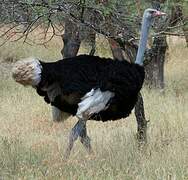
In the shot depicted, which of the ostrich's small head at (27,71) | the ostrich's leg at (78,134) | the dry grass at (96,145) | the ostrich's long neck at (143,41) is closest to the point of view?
the dry grass at (96,145)

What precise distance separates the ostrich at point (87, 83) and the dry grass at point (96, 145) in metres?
0.41

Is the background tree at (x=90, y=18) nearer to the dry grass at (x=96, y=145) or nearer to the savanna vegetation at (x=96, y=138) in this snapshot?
the savanna vegetation at (x=96, y=138)

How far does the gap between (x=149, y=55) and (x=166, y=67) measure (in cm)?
1075

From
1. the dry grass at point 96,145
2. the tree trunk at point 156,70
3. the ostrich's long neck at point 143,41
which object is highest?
the ostrich's long neck at point 143,41

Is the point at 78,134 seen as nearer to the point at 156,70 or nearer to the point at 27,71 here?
the point at 27,71

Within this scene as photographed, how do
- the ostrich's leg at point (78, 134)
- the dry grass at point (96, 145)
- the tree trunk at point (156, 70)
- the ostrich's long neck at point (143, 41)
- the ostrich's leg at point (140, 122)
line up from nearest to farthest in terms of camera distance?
the dry grass at point (96, 145) < the ostrich's leg at point (78, 134) < the ostrich's long neck at point (143, 41) < the ostrich's leg at point (140, 122) < the tree trunk at point (156, 70)

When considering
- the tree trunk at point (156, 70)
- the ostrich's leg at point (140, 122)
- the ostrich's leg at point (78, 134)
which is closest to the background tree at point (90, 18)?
the ostrich's leg at point (140, 122)

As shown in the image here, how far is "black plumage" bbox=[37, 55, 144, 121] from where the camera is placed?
5.26 metres

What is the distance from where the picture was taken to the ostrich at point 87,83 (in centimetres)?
524

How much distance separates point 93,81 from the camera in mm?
5297

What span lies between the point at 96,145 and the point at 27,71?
1388mm

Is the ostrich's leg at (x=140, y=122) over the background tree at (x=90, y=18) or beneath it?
beneath

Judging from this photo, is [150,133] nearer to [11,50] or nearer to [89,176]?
[89,176]

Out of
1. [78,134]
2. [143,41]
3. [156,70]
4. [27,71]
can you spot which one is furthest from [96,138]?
[156,70]
